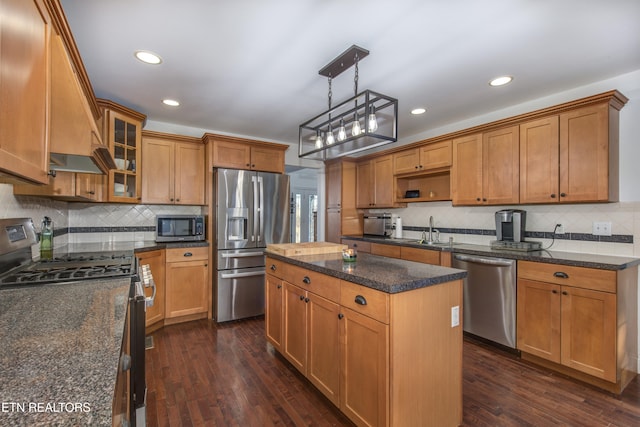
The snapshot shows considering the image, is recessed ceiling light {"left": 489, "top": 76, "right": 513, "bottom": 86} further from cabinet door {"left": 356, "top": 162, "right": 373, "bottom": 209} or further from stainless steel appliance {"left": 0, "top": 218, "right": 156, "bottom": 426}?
stainless steel appliance {"left": 0, "top": 218, "right": 156, "bottom": 426}

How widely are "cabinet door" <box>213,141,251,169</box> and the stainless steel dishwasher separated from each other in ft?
8.95

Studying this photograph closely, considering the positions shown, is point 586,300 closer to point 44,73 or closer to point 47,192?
point 44,73

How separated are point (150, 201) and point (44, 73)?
270cm

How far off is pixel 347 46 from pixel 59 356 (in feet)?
7.19

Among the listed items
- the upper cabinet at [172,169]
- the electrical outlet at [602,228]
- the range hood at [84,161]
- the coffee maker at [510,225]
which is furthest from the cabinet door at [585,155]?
the upper cabinet at [172,169]

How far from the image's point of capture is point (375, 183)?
15.3ft

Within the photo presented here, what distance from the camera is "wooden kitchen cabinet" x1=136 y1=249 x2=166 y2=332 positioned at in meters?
3.19

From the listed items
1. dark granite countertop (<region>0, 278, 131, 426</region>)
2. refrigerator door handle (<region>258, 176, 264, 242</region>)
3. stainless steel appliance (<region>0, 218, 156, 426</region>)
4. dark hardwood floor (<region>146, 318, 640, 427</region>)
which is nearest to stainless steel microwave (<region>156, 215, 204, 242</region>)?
refrigerator door handle (<region>258, 176, 264, 242</region>)

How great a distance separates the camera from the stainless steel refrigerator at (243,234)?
361cm

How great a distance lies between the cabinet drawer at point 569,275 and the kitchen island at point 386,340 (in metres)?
1.25

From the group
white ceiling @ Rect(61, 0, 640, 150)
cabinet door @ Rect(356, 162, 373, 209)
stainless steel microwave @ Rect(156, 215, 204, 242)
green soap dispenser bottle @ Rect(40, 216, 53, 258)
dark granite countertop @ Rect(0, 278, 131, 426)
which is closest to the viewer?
dark granite countertop @ Rect(0, 278, 131, 426)

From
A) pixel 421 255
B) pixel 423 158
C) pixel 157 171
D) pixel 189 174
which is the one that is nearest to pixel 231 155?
pixel 189 174

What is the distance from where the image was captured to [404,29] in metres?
1.93

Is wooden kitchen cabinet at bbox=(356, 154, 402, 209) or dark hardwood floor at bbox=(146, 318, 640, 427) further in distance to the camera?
wooden kitchen cabinet at bbox=(356, 154, 402, 209)
